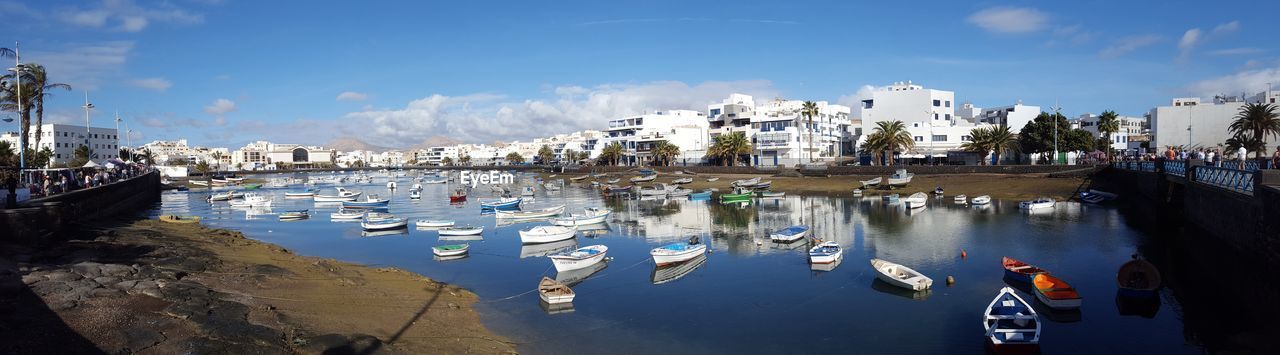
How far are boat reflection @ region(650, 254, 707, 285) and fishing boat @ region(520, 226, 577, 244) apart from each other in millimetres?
10369

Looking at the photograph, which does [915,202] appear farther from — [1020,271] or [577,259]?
[577,259]

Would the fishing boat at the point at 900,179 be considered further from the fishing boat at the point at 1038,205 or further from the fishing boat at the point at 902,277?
the fishing boat at the point at 902,277

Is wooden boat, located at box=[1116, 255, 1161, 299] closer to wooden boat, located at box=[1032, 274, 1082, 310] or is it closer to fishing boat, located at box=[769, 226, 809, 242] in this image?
wooden boat, located at box=[1032, 274, 1082, 310]

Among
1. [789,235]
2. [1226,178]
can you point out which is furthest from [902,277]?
[1226,178]

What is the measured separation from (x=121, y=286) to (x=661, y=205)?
53739 millimetres

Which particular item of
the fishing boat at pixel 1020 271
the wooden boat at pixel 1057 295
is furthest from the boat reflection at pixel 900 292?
the fishing boat at pixel 1020 271

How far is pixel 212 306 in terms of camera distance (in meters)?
18.0

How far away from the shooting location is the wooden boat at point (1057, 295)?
22.5m

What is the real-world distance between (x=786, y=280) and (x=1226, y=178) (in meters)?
20.2

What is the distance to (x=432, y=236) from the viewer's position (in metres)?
45.0

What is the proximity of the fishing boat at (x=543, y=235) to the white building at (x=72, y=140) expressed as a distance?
118m

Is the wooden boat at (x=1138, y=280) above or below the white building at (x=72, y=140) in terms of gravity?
below

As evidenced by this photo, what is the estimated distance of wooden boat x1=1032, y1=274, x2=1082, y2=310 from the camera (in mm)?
22484

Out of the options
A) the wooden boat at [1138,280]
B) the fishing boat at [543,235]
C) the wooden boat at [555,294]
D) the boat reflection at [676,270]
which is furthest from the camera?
the fishing boat at [543,235]
